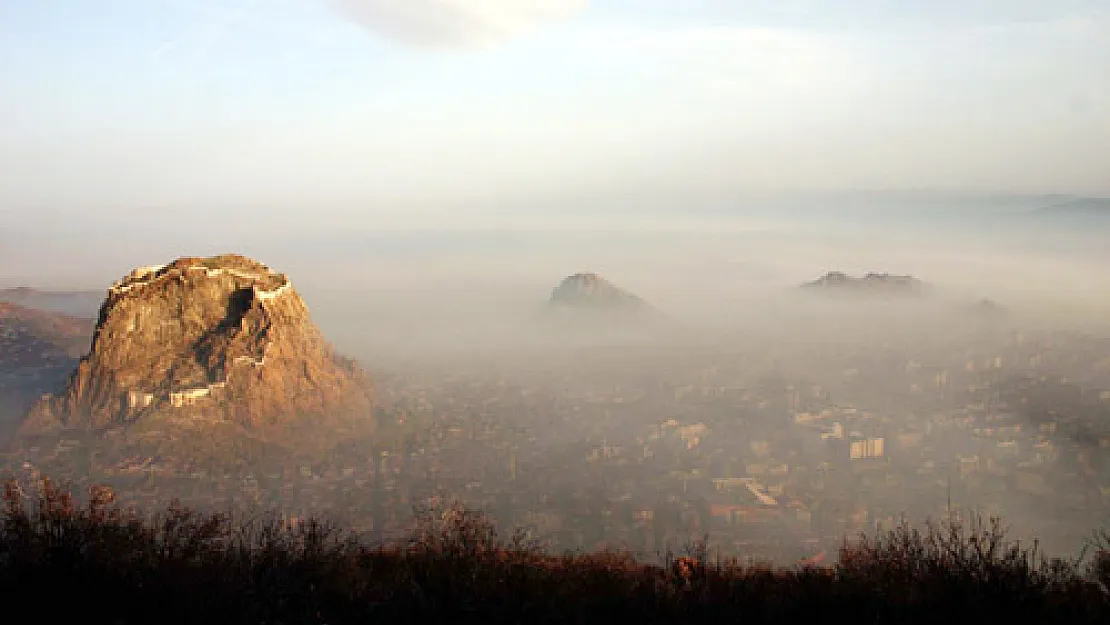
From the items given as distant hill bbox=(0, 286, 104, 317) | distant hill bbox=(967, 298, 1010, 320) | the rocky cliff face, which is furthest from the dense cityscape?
distant hill bbox=(0, 286, 104, 317)

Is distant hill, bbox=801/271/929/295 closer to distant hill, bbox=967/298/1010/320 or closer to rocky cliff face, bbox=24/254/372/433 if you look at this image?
distant hill, bbox=967/298/1010/320

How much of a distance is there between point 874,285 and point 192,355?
12832 centimetres

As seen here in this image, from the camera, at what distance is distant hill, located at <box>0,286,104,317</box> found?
99062 mm

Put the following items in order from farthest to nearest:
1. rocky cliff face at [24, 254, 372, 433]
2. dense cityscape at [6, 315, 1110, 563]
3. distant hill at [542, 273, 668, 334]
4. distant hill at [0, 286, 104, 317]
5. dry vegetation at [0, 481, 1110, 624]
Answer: distant hill at [542, 273, 668, 334] → distant hill at [0, 286, 104, 317] → rocky cliff face at [24, 254, 372, 433] → dense cityscape at [6, 315, 1110, 563] → dry vegetation at [0, 481, 1110, 624]

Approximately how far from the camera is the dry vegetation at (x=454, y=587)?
11734 millimetres

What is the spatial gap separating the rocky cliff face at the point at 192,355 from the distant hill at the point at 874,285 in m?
120

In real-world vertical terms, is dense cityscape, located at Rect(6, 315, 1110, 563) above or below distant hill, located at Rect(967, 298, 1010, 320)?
below

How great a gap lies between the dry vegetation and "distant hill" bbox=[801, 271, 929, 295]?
131083 millimetres

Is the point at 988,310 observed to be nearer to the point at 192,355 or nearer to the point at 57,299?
the point at 192,355

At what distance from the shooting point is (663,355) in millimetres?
89688

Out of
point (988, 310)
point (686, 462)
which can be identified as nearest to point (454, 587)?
point (686, 462)

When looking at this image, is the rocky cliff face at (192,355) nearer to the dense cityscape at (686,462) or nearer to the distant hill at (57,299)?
the dense cityscape at (686,462)

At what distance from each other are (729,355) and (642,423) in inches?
1462

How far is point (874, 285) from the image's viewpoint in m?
134
